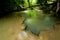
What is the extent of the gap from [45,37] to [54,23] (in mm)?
1293

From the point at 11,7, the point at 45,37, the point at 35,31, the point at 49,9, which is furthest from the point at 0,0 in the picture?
the point at 45,37

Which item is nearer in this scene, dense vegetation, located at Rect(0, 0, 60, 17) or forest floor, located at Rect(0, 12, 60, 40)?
forest floor, located at Rect(0, 12, 60, 40)

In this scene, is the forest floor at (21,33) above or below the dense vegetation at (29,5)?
below

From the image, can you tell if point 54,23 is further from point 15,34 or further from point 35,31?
point 15,34

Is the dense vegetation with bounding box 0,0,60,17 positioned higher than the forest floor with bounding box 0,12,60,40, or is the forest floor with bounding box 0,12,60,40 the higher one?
the dense vegetation with bounding box 0,0,60,17

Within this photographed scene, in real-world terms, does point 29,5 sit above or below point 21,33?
above

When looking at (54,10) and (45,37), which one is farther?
(54,10)

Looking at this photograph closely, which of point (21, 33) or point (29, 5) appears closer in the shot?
point (21, 33)

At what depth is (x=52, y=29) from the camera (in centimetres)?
452

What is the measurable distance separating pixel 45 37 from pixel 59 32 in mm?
618

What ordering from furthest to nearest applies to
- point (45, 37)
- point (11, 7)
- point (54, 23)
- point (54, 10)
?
1. point (11, 7)
2. point (54, 10)
3. point (54, 23)
4. point (45, 37)

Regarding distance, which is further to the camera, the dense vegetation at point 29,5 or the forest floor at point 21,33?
the dense vegetation at point 29,5

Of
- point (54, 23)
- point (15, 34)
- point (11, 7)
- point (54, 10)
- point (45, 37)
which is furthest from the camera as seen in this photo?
point (11, 7)

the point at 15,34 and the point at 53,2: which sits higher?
the point at 53,2
